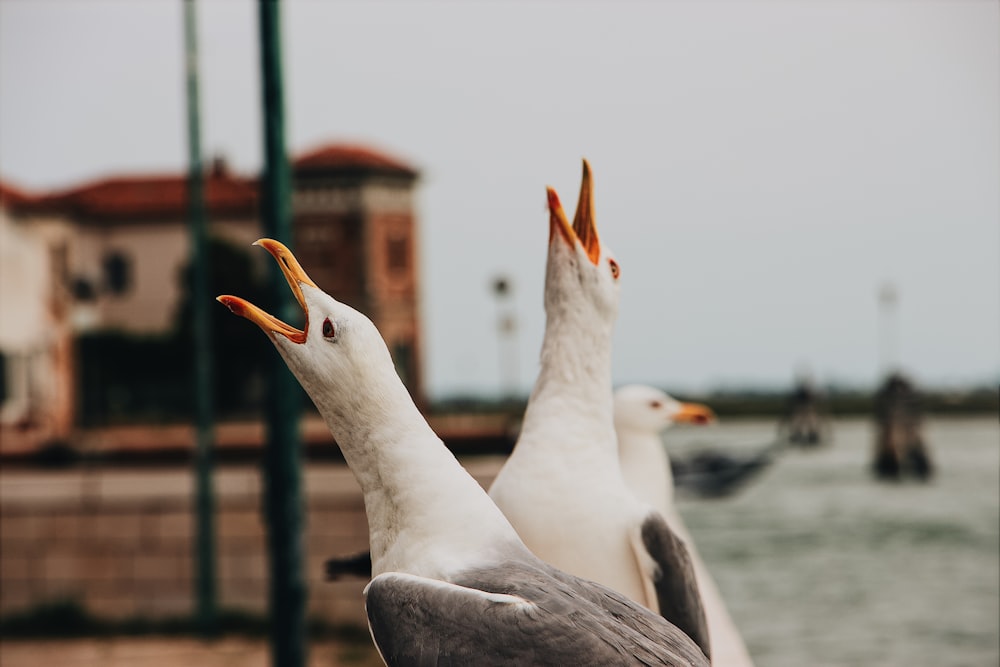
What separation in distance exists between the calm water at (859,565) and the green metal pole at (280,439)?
9398 millimetres

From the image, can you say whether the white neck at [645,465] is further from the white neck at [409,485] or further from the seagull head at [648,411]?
the white neck at [409,485]

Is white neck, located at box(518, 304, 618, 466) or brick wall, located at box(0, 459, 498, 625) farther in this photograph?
brick wall, located at box(0, 459, 498, 625)

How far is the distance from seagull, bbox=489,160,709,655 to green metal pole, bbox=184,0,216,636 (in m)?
8.58

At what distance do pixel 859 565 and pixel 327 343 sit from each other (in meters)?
24.3

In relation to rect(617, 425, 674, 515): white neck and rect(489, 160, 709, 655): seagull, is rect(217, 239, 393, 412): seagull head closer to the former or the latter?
rect(489, 160, 709, 655): seagull

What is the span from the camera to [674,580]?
6.70 feet

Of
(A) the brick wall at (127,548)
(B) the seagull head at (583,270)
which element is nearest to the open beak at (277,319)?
(B) the seagull head at (583,270)

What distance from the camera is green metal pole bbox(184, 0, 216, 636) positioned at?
10.2 m

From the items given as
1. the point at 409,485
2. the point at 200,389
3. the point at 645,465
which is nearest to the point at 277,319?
the point at 409,485

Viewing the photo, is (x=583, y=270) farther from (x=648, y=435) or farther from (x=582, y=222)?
(x=648, y=435)

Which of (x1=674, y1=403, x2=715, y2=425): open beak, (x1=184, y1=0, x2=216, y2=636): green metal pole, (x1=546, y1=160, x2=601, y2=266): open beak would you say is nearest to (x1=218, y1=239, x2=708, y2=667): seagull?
(x1=546, y1=160, x2=601, y2=266): open beak

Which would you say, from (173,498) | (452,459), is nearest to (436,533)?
(452,459)

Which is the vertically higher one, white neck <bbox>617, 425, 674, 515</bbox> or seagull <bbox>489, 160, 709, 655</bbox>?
seagull <bbox>489, 160, 709, 655</bbox>

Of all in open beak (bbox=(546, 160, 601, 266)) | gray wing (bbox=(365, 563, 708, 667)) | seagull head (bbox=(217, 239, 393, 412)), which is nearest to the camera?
gray wing (bbox=(365, 563, 708, 667))
